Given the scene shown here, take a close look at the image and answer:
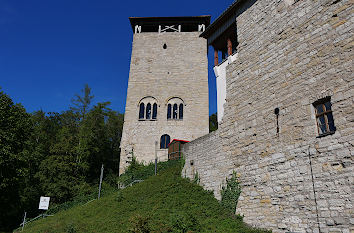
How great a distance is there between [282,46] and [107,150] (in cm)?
2613

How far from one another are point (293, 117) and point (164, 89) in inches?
732

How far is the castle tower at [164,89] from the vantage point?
79.3ft

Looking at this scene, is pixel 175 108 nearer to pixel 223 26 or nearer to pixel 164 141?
pixel 164 141

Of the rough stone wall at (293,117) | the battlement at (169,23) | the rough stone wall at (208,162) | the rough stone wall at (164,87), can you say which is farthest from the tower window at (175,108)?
the rough stone wall at (293,117)

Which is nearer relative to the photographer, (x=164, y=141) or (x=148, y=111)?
(x=164, y=141)

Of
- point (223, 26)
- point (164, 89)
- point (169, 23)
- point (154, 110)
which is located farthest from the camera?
point (169, 23)

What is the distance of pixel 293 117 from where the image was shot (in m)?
8.01

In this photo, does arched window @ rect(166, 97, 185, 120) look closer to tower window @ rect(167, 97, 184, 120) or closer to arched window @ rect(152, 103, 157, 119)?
tower window @ rect(167, 97, 184, 120)

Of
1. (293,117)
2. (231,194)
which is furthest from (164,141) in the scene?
(293,117)

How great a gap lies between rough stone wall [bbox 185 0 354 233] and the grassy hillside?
98 centimetres

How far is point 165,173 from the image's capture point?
14766 mm

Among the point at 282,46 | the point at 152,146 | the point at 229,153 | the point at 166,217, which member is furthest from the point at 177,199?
the point at 152,146

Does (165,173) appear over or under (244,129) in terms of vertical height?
under

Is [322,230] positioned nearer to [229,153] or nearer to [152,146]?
[229,153]
